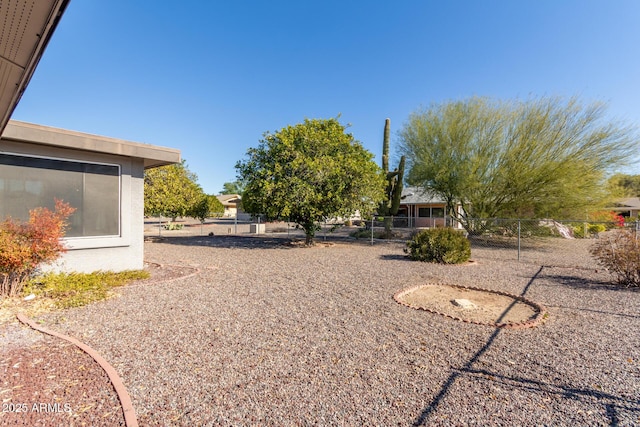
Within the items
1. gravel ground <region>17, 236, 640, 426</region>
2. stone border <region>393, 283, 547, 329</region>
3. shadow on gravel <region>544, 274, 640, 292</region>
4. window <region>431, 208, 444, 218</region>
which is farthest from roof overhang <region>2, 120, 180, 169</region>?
window <region>431, 208, 444, 218</region>

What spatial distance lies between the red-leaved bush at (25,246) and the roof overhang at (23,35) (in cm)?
347

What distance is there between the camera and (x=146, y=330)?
422 cm

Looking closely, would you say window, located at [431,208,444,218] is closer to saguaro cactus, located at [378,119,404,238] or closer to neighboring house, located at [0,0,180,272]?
saguaro cactus, located at [378,119,404,238]

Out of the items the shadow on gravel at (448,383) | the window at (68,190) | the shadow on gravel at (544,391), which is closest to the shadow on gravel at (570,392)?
the shadow on gravel at (544,391)

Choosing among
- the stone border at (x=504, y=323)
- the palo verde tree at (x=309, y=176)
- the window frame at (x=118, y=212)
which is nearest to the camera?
the stone border at (x=504, y=323)

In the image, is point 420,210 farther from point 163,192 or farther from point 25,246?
point 25,246

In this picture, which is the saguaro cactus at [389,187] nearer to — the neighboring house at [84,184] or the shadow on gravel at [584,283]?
the shadow on gravel at [584,283]

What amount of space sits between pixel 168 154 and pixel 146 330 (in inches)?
204

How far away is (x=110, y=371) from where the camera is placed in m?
3.07

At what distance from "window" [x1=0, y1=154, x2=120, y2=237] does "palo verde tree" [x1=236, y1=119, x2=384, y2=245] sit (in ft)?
17.7

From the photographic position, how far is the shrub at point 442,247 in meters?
9.93

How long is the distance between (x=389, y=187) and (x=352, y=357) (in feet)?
53.1

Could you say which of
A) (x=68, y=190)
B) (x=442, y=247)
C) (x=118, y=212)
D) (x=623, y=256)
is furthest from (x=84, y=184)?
(x=623, y=256)

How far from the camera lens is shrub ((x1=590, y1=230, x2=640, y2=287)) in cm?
695
